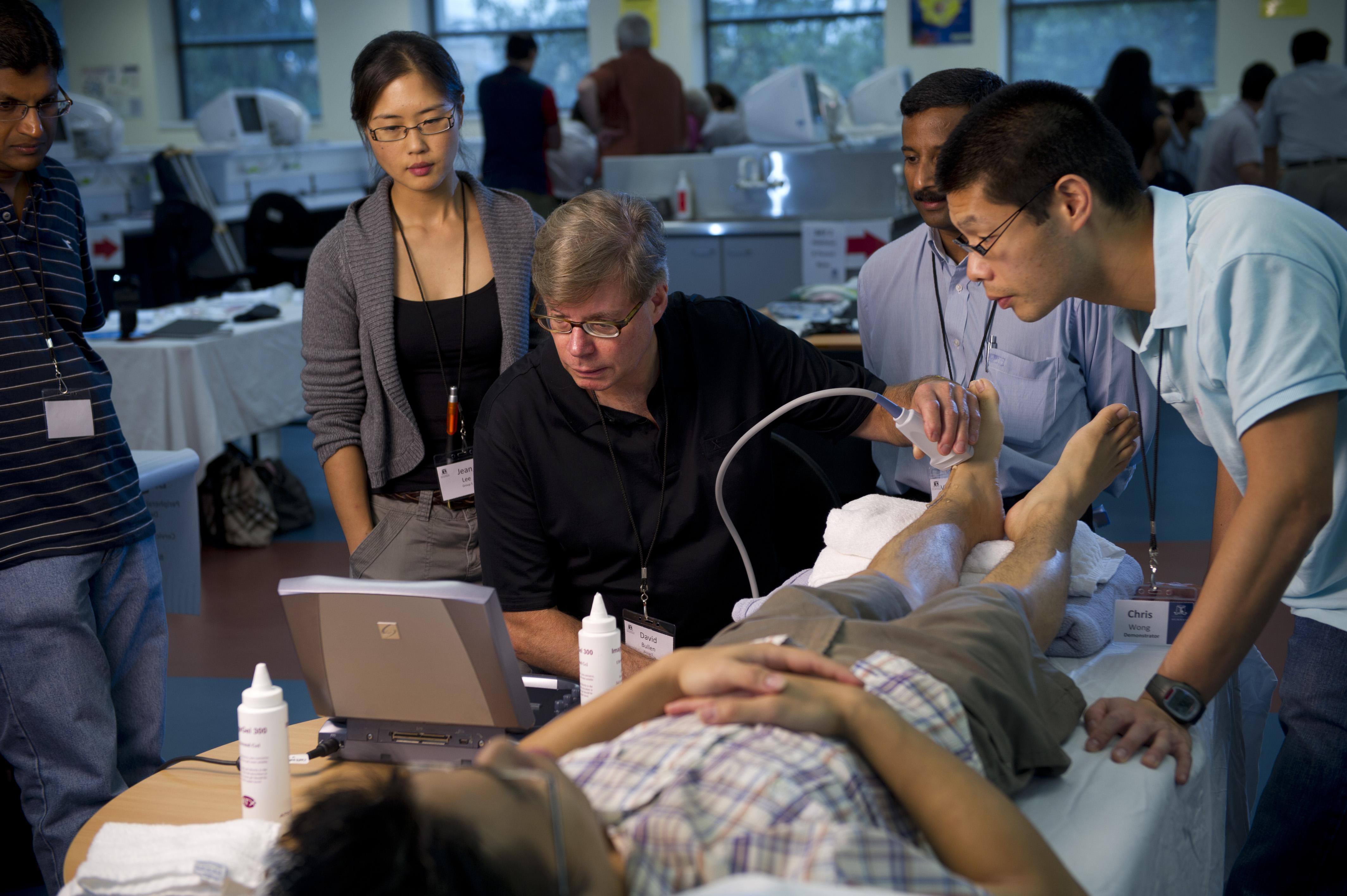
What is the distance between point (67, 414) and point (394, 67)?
76cm

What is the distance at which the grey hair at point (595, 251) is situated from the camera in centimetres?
155

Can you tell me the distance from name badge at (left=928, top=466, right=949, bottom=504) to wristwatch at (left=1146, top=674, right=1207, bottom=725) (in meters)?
0.61

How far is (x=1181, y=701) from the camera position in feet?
4.25

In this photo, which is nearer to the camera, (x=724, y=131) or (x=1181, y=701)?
(x=1181, y=701)

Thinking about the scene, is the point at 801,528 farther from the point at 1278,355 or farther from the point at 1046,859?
the point at 1046,859

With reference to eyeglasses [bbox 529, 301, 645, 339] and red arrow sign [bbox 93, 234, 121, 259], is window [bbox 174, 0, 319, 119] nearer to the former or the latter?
red arrow sign [bbox 93, 234, 121, 259]

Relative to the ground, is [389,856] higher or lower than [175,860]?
higher

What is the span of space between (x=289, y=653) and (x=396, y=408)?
155 centimetres

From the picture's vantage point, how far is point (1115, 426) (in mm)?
1804

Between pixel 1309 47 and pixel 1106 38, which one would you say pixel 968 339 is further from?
pixel 1106 38

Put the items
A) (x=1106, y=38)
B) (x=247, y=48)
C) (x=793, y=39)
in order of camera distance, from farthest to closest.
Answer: (x=247, y=48) → (x=793, y=39) → (x=1106, y=38)

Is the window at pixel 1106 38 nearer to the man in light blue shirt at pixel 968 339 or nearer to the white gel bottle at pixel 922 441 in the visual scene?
the man in light blue shirt at pixel 968 339

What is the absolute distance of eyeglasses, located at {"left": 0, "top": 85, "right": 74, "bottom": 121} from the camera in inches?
67.0

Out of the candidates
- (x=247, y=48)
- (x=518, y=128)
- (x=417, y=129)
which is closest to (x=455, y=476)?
(x=417, y=129)
